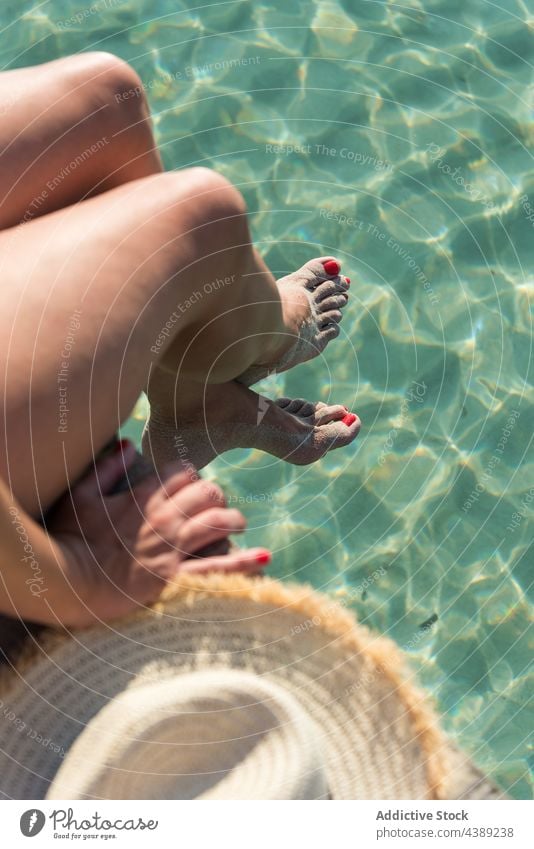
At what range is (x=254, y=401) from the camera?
1.66m

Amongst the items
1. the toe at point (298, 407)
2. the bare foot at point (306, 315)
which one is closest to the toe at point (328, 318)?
the bare foot at point (306, 315)

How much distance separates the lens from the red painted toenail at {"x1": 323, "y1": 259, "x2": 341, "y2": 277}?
189cm

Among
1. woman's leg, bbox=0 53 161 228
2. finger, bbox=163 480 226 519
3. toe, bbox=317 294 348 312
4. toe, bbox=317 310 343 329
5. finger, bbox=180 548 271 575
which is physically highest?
woman's leg, bbox=0 53 161 228

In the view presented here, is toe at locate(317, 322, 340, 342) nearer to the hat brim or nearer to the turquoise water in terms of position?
the turquoise water

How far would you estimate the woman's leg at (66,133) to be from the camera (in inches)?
48.9

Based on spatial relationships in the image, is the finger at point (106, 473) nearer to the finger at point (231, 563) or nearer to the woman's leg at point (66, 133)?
the finger at point (231, 563)

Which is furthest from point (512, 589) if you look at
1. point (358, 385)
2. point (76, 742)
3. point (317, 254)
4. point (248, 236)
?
point (76, 742)

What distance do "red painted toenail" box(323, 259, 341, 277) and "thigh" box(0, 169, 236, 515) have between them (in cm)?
67

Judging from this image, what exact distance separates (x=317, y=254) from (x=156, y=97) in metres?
0.60

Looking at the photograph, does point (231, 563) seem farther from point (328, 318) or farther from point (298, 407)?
point (328, 318)

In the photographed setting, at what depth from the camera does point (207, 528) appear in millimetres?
1148

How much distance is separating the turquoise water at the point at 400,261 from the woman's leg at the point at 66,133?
2.33 feet

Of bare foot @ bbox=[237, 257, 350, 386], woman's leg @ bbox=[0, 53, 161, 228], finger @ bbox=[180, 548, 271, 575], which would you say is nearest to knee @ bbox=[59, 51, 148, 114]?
woman's leg @ bbox=[0, 53, 161, 228]

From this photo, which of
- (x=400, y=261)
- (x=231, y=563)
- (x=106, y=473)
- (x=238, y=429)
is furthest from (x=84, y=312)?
(x=400, y=261)
